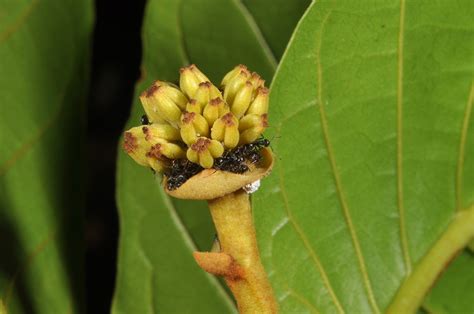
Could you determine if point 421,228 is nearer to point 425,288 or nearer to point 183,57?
point 425,288

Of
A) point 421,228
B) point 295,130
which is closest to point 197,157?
point 295,130

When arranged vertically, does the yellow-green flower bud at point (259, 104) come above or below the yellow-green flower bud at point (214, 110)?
below

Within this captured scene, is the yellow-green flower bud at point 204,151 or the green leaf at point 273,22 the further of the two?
the green leaf at point 273,22

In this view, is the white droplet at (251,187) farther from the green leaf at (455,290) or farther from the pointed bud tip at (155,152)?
the green leaf at (455,290)

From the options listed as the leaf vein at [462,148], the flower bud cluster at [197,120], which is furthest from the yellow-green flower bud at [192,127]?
the leaf vein at [462,148]

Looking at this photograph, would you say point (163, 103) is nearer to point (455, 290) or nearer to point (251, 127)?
point (251, 127)

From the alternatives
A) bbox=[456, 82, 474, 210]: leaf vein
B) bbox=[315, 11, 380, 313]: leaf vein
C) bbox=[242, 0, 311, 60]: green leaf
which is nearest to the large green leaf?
bbox=[242, 0, 311, 60]: green leaf

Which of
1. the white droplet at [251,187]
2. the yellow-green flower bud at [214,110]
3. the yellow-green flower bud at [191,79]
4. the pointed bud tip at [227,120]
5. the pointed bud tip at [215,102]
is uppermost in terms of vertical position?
the yellow-green flower bud at [191,79]

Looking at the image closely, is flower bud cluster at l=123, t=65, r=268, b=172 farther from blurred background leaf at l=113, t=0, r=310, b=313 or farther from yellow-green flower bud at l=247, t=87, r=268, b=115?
blurred background leaf at l=113, t=0, r=310, b=313
